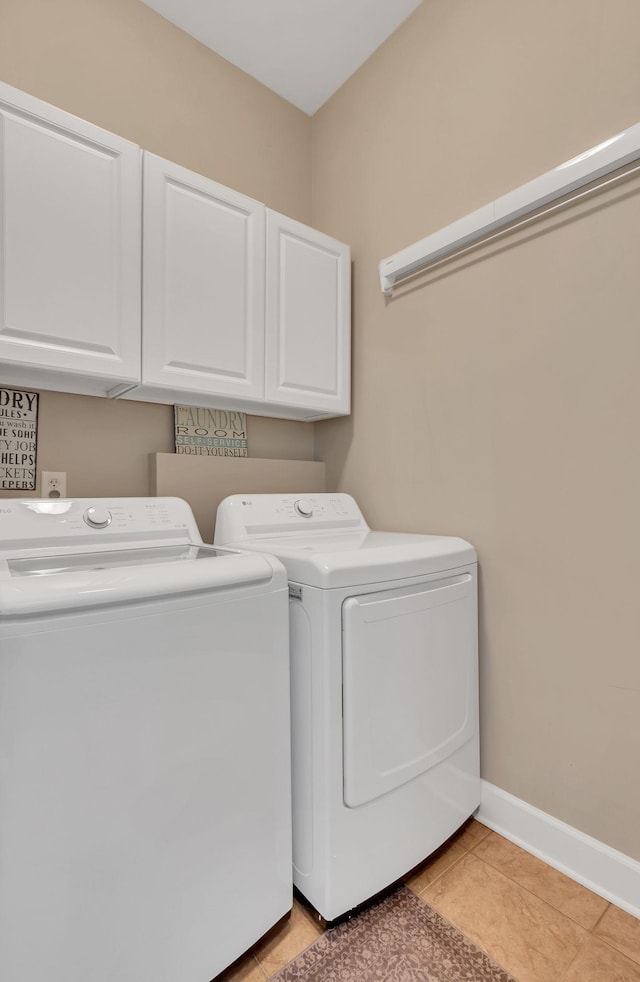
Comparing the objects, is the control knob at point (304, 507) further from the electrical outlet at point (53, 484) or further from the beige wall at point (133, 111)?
the electrical outlet at point (53, 484)

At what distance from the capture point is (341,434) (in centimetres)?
215

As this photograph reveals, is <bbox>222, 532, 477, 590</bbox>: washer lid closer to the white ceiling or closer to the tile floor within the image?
the tile floor

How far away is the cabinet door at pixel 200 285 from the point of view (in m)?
1.47

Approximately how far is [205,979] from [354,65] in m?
3.10

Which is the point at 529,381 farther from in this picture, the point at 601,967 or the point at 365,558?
the point at 601,967

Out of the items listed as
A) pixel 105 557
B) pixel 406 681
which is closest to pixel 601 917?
pixel 406 681

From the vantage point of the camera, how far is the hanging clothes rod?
1.21m

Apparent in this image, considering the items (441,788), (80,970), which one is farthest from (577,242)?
(80,970)

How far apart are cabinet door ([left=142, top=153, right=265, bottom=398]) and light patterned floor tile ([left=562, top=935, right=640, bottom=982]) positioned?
1.75 meters

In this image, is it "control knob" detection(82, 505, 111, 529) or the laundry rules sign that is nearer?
"control knob" detection(82, 505, 111, 529)

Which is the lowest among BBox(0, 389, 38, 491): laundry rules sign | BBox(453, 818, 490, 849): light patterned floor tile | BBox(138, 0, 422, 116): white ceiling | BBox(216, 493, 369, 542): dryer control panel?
BBox(453, 818, 490, 849): light patterned floor tile

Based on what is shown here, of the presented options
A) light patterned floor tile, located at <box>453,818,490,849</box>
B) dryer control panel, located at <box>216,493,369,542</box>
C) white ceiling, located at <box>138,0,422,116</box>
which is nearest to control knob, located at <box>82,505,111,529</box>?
dryer control panel, located at <box>216,493,369,542</box>

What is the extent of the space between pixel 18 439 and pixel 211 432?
2.20 feet

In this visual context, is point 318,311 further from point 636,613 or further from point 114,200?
point 636,613
